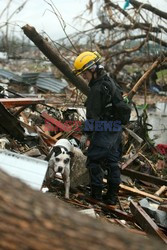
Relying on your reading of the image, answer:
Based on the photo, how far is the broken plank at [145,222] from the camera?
14.0 feet

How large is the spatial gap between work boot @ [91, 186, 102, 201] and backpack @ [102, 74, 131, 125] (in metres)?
0.98

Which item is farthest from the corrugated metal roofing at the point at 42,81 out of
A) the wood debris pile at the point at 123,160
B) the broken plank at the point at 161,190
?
the broken plank at the point at 161,190

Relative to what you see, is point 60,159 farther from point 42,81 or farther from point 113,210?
point 42,81

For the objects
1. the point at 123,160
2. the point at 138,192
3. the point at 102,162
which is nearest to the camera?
the point at 102,162

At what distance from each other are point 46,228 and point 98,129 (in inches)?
160

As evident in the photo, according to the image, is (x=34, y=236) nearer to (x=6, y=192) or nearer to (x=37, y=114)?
(x=6, y=192)

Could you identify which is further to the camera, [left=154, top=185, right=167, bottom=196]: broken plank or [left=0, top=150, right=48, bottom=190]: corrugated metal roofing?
[left=154, top=185, right=167, bottom=196]: broken plank

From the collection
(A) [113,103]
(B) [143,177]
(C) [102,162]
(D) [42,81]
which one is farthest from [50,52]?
(D) [42,81]

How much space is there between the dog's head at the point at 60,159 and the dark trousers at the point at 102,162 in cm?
31

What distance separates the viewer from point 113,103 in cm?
520

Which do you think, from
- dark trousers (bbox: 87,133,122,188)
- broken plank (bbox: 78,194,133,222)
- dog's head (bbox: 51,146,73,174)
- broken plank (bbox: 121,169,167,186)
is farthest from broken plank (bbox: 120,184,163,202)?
dog's head (bbox: 51,146,73,174)

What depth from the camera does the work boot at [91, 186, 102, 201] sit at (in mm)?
5384

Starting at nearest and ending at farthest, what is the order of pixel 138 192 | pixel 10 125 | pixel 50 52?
pixel 138 192 < pixel 10 125 < pixel 50 52

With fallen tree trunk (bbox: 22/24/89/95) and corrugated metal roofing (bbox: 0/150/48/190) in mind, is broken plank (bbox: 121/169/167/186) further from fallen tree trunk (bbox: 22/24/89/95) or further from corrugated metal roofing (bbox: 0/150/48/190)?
corrugated metal roofing (bbox: 0/150/48/190)
